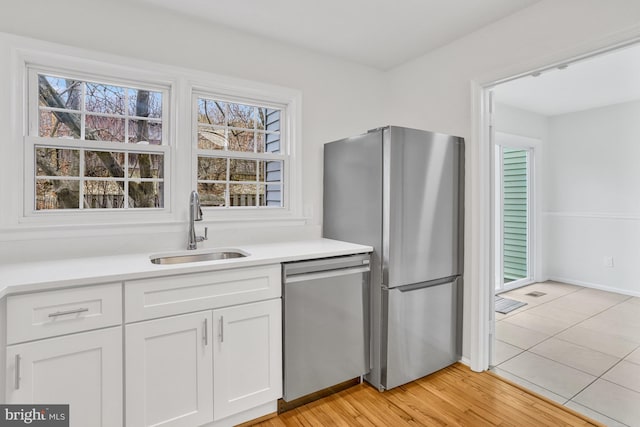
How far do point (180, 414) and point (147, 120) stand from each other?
1770mm

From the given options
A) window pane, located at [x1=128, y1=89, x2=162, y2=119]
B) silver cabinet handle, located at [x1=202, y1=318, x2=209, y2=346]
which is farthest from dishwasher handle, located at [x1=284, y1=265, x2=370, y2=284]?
window pane, located at [x1=128, y1=89, x2=162, y2=119]

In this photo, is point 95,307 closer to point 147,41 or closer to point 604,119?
point 147,41

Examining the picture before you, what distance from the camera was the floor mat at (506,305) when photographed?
3.75 meters

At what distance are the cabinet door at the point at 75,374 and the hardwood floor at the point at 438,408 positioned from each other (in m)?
0.82

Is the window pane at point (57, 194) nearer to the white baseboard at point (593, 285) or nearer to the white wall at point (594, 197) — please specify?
the white wall at point (594, 197)

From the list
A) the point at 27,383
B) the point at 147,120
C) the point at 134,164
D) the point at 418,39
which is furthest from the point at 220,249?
the point at 418,39

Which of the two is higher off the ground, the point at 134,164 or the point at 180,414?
the point at 134,164

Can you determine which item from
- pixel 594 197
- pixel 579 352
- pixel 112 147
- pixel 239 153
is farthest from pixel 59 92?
pixel 594 197

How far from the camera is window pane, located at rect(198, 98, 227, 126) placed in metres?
2.46

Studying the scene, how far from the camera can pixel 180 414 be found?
169cm

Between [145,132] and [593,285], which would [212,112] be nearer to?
[145,132]

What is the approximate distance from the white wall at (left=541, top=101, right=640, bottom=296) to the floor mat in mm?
1468

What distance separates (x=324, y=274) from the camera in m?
2.08

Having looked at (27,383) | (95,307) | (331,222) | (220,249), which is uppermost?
(331,222)
